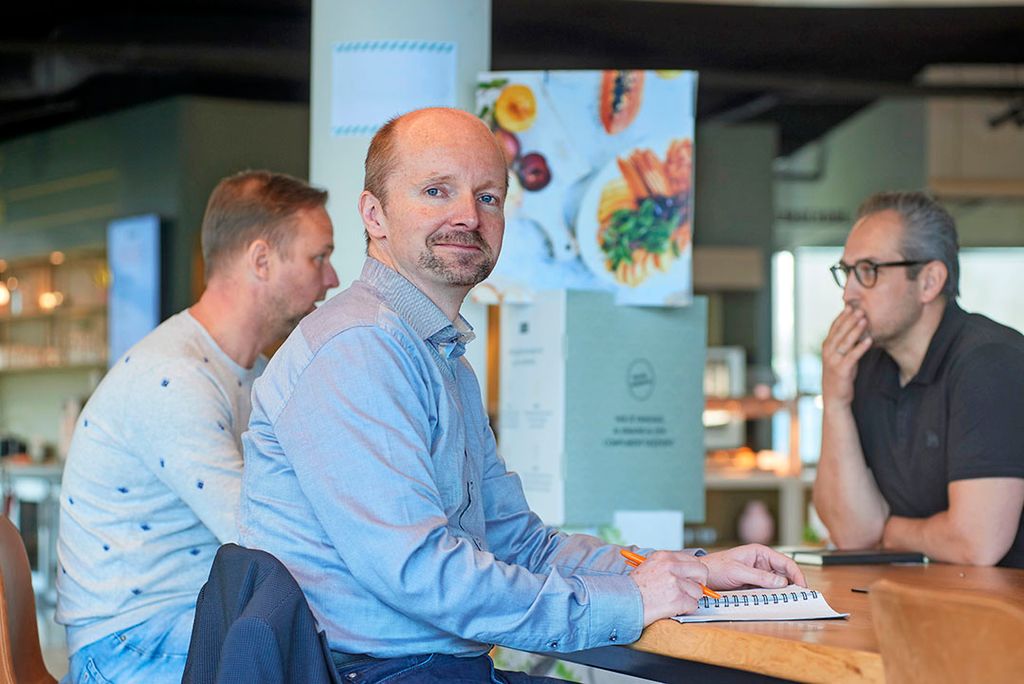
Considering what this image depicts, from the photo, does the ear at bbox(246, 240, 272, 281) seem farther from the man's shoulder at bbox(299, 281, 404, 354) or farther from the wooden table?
the wooden table

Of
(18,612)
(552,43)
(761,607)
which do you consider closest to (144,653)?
(18,612)

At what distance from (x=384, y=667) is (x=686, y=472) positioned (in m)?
2.09

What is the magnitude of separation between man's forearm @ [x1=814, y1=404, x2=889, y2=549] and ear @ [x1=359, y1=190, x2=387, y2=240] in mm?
1480

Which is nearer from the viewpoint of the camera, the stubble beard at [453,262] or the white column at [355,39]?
the stubble beard at [453,262]

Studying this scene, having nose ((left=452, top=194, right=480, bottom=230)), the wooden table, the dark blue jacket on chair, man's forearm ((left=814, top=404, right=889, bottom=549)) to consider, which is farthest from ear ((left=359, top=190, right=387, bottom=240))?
man's forearm ((left=814, top=404, right=889, bottom=549))

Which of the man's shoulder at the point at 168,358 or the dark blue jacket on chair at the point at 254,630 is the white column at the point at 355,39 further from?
the dark blue jacket on chair at the point at 254,630

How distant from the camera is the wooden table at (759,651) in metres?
1.66

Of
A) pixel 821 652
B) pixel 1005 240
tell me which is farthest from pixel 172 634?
pixel 1005 240

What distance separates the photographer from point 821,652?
168cm

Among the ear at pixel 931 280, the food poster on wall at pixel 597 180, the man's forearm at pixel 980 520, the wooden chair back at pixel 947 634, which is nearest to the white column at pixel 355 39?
the food poster on wall at pixel 597 180

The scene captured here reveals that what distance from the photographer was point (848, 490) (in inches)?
122

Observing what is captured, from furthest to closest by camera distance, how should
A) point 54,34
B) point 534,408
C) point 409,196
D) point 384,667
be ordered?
1. point 54,34
2. point 534,408
3. point 409,196
4. point 384,667

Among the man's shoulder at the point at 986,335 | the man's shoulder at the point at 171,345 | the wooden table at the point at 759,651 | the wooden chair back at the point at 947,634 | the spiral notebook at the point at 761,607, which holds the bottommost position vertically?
the wooden table at the point at 759,651

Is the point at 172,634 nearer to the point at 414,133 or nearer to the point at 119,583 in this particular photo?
the point at 119,583
